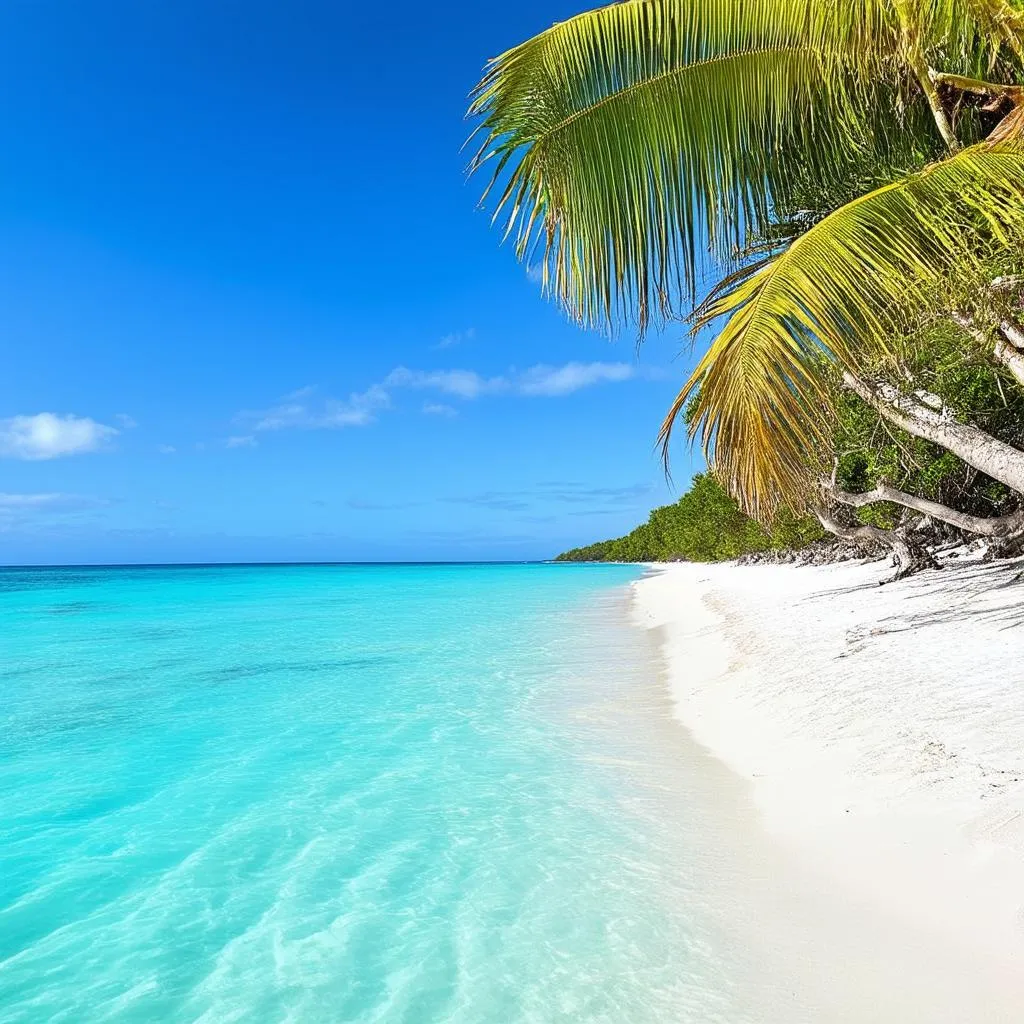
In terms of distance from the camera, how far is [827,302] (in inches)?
105

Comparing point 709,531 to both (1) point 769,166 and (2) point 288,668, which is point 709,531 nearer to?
(2) point 288,668

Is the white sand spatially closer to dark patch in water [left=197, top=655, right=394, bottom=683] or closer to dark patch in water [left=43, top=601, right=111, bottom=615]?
dark patch in water [left=197, top=655, right=394, bottom=683]

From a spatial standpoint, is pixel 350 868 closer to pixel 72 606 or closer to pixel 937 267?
pixel 937 267

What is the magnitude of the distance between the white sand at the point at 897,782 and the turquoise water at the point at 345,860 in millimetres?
651

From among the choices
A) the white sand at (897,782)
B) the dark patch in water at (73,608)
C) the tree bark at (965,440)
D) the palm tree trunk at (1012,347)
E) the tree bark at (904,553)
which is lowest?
the white sand at (897,782)

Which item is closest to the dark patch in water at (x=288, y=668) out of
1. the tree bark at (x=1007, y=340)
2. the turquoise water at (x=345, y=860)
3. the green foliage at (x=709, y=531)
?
the turquoise water at (x=345, y=860)

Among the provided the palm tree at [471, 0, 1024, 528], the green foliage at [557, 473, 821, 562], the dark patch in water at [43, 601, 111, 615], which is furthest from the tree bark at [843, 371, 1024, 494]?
the dark patch in water at [43, 601, 111, 615]

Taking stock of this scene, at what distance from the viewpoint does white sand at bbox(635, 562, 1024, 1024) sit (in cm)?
261

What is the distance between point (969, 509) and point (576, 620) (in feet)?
29.9

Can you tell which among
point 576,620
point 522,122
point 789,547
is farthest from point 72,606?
point 522,122

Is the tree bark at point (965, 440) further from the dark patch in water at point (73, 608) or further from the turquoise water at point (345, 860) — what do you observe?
the dark patch in water at point (73, 608)

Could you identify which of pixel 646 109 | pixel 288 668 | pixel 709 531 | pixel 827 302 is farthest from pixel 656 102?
pixel 709 531

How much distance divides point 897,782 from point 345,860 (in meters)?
3.22

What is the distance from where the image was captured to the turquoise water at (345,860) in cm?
288
